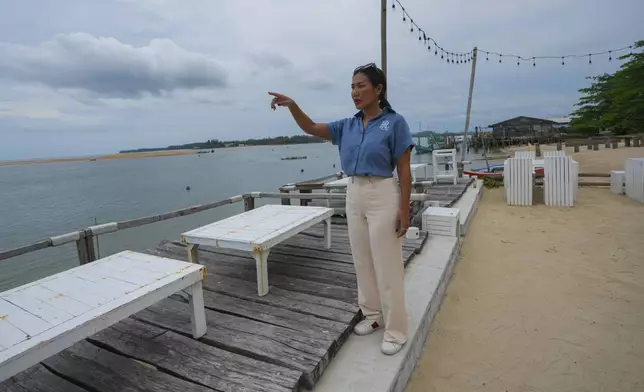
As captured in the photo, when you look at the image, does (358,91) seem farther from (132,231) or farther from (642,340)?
(132,231)

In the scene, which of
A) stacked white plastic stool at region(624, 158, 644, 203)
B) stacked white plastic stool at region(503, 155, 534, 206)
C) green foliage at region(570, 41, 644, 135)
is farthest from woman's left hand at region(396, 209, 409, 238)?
green foliage at region(570, 41, 644, 135)

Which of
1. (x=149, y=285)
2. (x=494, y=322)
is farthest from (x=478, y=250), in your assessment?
(x=149, y=285)

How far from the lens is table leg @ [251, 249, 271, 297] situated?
8.79 feet

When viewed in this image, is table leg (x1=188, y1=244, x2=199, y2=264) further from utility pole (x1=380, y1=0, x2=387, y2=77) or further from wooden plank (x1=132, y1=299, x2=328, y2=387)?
utility pole (x1=380, y1=0, x2=387, y2=77)

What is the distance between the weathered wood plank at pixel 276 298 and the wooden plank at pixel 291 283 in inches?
3.7

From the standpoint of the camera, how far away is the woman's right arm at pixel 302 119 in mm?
2170

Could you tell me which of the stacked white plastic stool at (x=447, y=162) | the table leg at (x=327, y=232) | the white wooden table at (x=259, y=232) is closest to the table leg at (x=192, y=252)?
the white wooden table at (x=259, y=232)

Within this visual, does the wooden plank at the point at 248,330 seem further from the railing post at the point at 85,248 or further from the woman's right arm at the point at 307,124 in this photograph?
the woman's right arm at the point at 307,124

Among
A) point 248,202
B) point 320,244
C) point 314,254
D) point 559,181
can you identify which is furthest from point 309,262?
point 559,181

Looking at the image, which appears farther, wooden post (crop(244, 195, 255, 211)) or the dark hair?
wooden post (crop(244, 195, 255, 211))

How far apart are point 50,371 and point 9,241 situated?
16009mm

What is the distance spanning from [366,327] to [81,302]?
1651mm

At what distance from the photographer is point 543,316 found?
2.94m

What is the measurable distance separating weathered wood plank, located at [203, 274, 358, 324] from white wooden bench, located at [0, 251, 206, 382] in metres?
0.59
